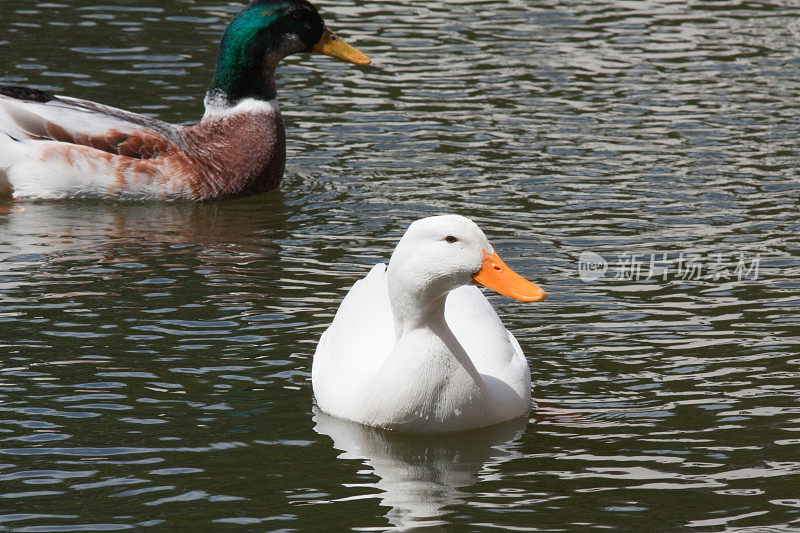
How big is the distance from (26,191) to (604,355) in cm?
573

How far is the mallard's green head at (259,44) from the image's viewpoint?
39.9ft

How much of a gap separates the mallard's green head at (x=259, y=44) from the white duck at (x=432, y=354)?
5068 millimetres

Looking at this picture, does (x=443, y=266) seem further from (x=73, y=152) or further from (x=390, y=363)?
(x=73, y=152)

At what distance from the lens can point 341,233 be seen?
10758 millimetres

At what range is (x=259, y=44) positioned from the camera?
12.2 meters

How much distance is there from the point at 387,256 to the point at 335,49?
3399mm

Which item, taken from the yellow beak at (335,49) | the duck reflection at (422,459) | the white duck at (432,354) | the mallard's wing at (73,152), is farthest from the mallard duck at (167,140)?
the duck reflection at (422,459)

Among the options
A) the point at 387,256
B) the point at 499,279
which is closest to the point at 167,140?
the point at 387,256

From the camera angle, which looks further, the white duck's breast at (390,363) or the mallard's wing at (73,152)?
the mallard's wing at (73,152)

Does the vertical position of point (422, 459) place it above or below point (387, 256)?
below

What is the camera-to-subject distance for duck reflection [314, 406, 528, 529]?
21.1ft

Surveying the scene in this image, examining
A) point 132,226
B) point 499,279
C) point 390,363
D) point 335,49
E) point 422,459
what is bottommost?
point 422,459
